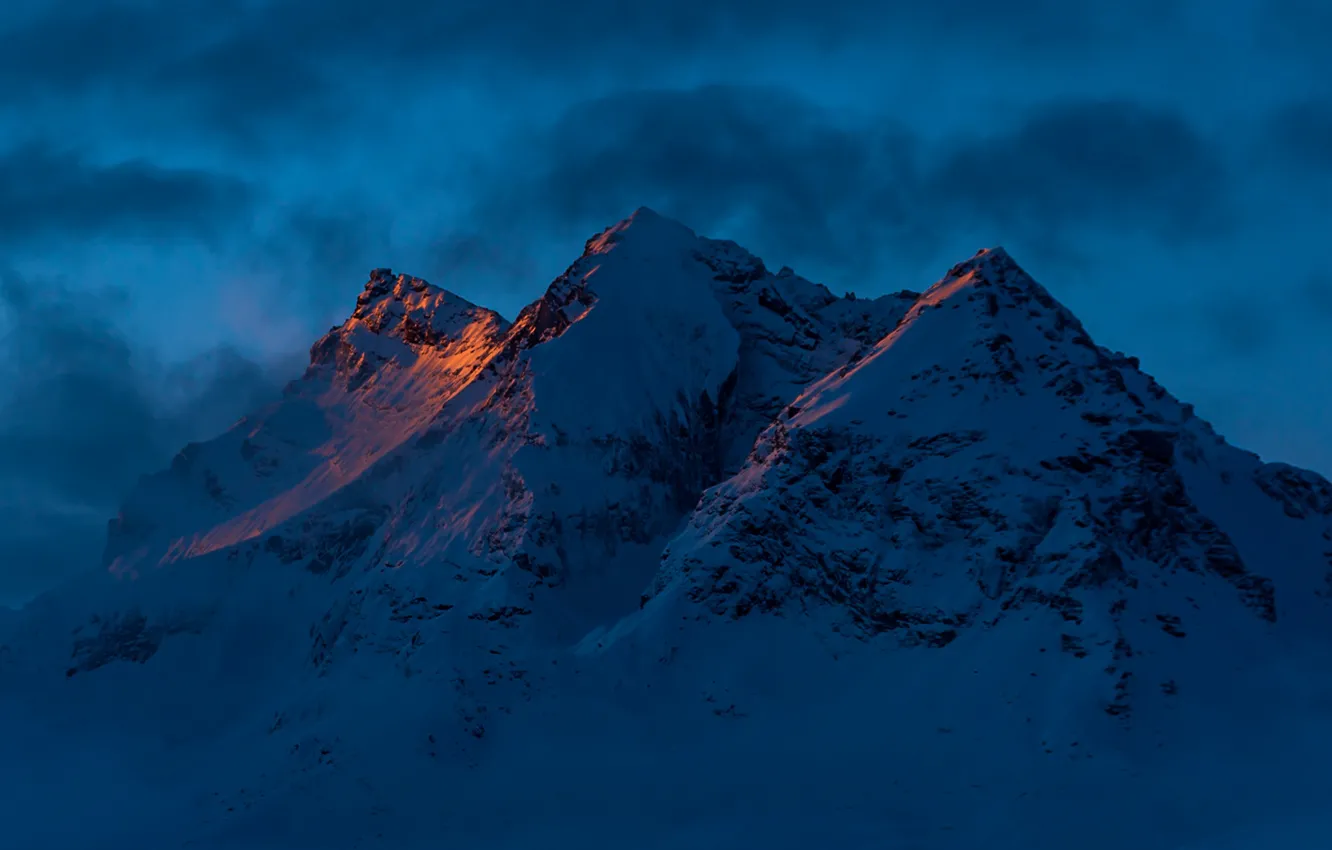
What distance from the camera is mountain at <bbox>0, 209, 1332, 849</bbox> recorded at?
12975 centimetres

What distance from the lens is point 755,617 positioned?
477ft

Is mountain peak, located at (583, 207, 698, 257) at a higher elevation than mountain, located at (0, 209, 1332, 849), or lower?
higher

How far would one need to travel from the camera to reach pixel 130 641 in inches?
7495

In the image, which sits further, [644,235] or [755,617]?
[644,235]

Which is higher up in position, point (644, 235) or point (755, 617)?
point (644, 235)

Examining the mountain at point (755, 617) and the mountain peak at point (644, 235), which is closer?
the mountain at point (755, 617)

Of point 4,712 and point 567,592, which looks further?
point 4,712

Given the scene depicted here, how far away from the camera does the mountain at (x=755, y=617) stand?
5108 inches

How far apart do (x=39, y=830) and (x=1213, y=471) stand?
10867 cm

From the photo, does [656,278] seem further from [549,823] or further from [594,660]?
[549,823]

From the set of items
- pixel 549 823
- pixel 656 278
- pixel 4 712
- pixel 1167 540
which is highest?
pixel 656 278

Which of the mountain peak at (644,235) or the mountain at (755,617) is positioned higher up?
the mountain peak at (644,235)

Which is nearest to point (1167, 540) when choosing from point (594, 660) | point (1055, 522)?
point (1055, 522)

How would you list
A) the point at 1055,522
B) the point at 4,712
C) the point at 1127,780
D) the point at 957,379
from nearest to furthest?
the point at 1127,780
the point at 1055,522
the point at 957,379
the point at 4,712
